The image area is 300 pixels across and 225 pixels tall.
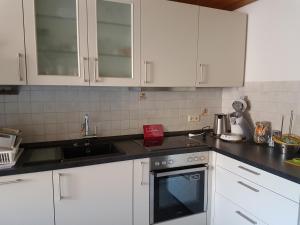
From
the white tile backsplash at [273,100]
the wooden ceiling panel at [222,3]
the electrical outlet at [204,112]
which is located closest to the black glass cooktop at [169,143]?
the electrical outlet at [204,112]

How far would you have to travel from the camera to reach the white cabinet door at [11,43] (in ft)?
4.73

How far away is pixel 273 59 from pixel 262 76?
7.0 inches

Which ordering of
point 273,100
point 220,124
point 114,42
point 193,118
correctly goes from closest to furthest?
point 114,42
point 273,100
point 220,124
point 193,118

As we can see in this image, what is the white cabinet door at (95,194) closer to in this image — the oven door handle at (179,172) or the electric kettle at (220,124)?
the oven door handle at (179,172)

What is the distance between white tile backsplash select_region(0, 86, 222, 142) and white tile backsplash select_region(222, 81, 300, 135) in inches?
16.2

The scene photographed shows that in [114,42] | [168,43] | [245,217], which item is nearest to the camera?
[245,217]

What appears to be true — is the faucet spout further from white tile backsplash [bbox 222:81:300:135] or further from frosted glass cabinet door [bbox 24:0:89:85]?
white tile backsplash [bbox 222:81:300:135]

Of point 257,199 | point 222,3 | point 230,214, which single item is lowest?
point 230,214

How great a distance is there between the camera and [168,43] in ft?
6.34

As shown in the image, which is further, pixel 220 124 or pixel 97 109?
pixel 220 124

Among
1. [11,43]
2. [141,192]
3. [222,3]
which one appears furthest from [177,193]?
[222,3]

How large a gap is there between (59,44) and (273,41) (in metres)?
1.80

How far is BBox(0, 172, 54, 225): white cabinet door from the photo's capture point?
1.38 metres

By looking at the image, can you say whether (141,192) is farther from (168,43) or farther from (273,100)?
(273,100)
